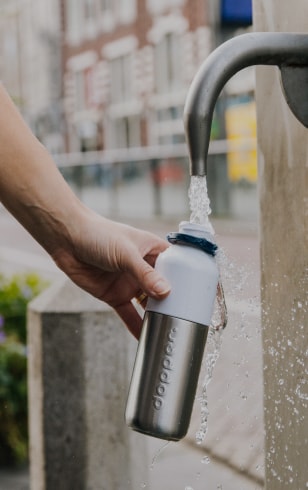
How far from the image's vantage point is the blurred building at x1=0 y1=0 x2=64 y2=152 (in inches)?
1209

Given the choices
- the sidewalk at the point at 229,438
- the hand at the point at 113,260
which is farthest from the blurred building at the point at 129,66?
the hand at the point at 113,260

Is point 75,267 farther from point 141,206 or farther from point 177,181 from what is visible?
point 141,206

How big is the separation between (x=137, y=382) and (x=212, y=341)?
228mm

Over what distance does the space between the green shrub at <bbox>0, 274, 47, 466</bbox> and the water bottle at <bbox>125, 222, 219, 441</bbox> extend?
2799mm

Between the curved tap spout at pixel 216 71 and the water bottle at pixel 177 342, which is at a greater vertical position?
the curved tap spout at pixel 216 71

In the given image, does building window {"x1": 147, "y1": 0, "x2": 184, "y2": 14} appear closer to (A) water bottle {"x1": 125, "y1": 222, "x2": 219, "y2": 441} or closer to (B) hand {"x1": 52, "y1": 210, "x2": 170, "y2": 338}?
(B) hand {"x1": 52, "y1": 210, "x2": 170, "y2": 338}

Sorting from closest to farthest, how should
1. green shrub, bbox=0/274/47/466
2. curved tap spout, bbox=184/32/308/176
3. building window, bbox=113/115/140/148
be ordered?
curved tap spout, bbox=184/32/308/176 → green shrub, bbox=0/274/47/466 → building window, bbox=113/115/140/148

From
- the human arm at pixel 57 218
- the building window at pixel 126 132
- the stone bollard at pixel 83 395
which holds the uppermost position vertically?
the human arm at pixel 57 218

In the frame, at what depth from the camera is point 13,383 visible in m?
3.95

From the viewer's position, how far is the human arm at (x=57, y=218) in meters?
1.33

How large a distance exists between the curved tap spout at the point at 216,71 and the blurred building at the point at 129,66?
72.4ft

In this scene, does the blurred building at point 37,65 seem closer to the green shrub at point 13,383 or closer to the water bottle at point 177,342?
the green shrub at point 13,383

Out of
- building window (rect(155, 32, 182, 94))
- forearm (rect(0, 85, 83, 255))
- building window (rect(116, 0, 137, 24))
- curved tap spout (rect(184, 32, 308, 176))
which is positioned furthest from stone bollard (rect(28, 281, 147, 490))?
building window (rect(116, 0, 137, 24))

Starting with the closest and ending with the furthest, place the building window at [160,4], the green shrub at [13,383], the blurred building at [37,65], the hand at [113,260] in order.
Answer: the hand at [113,260] → the green shrub at [13,383] → the building window at [160,4] → the blurred building at [37,65]
